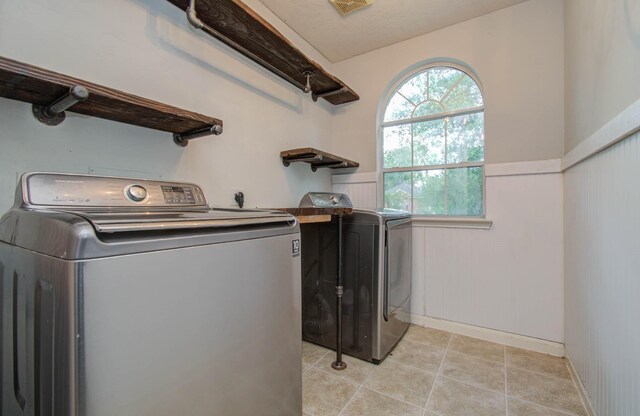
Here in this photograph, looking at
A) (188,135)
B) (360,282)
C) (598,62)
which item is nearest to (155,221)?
(188,135)

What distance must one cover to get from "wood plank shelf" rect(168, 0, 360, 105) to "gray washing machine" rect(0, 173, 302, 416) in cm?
115

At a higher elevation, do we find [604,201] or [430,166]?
[430,166]

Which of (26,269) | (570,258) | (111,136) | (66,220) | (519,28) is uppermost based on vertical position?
(519,28)

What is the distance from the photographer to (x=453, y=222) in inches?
94.9

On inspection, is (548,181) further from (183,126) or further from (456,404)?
(183,126)

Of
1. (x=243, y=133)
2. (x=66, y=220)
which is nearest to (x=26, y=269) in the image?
(x=66, y=220)

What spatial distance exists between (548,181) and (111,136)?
9.02 feet

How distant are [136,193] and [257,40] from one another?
4.44ft

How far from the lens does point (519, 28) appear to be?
219cm

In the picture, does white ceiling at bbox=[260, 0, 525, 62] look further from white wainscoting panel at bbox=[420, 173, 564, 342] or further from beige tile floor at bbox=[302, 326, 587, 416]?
beige tile floor at bbox=[302, 326, 587, 416]

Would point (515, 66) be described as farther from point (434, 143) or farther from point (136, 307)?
point (136, 307)

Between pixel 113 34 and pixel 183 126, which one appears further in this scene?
pixel 183 126

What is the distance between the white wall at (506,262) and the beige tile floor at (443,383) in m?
0.25

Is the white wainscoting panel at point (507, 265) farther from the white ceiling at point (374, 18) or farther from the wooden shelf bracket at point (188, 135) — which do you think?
the wooden shelf bracket at point (188, 135)
